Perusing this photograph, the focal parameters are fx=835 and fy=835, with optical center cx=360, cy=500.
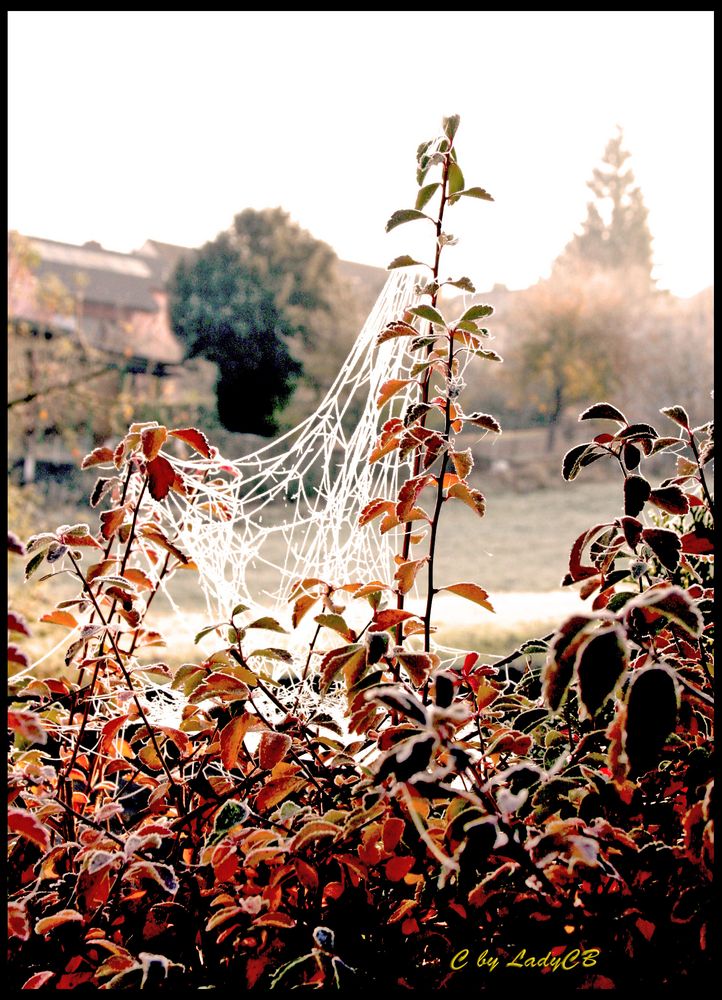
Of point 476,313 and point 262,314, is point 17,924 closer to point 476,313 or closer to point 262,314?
point 476,313

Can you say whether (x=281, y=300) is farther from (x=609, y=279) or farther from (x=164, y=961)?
(x=164, y=961)

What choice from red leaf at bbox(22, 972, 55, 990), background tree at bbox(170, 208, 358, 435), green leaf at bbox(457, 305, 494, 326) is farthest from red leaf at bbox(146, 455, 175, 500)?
background tree at bbox(170, 208, 358, 435)

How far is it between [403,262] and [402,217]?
0.20 ft

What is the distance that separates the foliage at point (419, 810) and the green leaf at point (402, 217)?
0.10 ft

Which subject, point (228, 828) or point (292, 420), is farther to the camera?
point (292, 420)

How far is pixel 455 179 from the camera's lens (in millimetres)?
948

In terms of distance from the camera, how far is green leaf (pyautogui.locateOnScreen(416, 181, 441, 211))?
94 centimetres

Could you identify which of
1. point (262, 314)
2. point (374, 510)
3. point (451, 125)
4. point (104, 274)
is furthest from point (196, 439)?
point (104, 274)

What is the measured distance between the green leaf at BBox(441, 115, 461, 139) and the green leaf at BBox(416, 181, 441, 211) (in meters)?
0.06

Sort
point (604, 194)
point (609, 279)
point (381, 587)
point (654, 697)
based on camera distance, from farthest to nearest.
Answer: point (604, 194), point (609, 279), point (381, 587), point (654, 697)

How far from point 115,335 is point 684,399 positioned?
1191cm

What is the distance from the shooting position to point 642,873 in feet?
2.64

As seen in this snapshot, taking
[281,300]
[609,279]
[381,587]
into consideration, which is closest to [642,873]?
[381,587]

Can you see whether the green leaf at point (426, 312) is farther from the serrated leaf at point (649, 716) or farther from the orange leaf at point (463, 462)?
the serrated leaf at point (649, 716)
